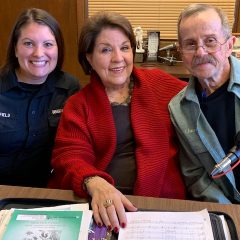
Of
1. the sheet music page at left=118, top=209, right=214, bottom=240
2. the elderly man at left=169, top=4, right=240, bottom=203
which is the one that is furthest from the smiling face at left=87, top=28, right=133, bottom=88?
the sheet music page at left=118, top=209, right=214, bottom=240

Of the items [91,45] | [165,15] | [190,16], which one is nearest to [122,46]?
[91,45]

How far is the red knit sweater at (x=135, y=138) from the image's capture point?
1.31 metres

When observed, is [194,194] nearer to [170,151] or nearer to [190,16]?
[170,151]

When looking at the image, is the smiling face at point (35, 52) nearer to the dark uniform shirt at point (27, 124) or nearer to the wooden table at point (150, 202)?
the dark uniform shirt at point (27, 124)

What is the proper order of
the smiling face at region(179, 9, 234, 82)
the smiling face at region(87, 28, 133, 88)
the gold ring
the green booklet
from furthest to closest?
the smiling face at region(87, 28, 133, 88), the smiling face at region(179, 9, 234, 82), the gold ring, the green booklet

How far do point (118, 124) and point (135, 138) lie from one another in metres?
0.10

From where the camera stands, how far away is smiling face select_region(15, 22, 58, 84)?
1.60 metres

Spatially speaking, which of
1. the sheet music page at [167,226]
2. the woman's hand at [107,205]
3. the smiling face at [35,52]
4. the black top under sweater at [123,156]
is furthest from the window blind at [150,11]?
the sheet music page at [167,226]

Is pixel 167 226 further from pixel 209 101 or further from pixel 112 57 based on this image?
pixel 112 57

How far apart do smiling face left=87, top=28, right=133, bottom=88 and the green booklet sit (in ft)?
2.19

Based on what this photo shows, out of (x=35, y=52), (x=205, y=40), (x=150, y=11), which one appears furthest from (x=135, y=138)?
(x=150, y=11)

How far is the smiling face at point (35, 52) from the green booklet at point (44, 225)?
32.5 inches

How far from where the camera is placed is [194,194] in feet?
4.31

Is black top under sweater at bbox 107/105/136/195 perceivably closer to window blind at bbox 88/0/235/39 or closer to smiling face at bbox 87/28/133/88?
smiling face at bbox 87/28/133/88
